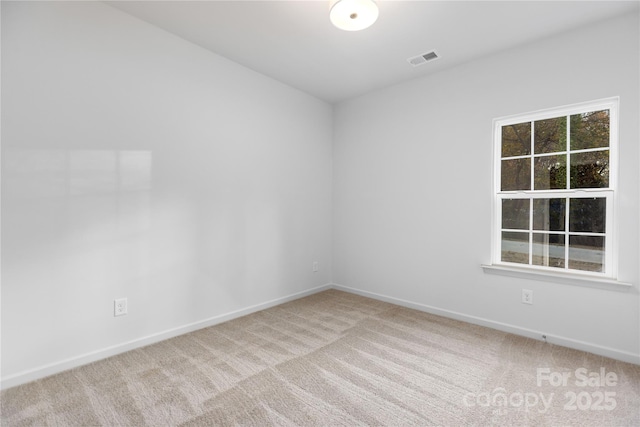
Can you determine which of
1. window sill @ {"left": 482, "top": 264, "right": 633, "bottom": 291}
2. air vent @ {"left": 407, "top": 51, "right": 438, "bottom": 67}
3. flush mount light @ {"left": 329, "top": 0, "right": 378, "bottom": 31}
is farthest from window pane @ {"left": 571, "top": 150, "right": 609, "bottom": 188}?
flush mount light @ {"left": 329, "top": 0, "right": 378, "bottom": 31}

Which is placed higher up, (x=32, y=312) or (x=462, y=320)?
(x=32, y=312)

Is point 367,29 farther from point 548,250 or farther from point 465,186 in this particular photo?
point 548,250

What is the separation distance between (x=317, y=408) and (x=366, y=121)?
3251 mm

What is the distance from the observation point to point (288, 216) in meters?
3.76

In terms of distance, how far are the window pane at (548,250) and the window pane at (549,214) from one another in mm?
80

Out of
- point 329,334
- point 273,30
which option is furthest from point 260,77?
point 329,334

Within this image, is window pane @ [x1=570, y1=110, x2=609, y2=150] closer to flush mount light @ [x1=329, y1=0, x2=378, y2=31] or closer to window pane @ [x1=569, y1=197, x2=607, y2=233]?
window pane @ [x1=569, y1=197, x2=607, y2=233]

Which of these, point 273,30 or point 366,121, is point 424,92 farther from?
point 273,30

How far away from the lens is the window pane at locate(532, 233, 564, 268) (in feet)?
8.73

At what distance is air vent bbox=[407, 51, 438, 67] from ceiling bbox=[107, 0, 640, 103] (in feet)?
0.18

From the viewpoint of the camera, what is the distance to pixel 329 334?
9.21 feet

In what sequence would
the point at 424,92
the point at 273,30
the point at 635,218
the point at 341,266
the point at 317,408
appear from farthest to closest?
1. the point at 341,266
2. the point at 424,92
3. the point at 273,30
4. the point at 635,218
5. the point at 317,408

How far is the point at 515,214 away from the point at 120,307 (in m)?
3.57

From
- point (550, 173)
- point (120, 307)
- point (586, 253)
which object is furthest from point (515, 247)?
point (120, 307)
